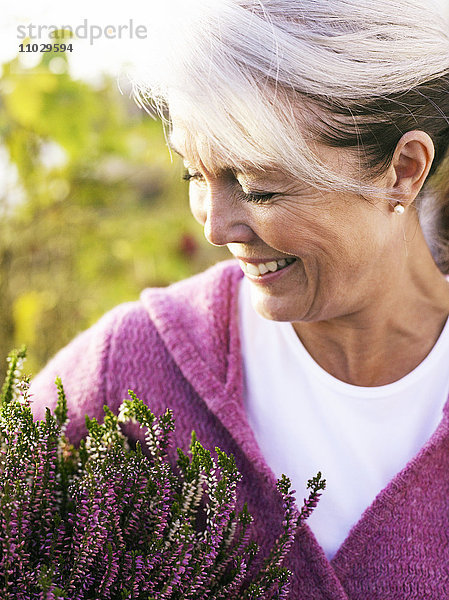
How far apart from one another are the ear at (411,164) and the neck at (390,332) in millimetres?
181

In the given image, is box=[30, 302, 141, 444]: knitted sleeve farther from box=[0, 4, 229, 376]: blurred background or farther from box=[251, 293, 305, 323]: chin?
box=[0, 4, 229, 376]: blurred background

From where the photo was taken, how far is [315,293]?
4.09ft

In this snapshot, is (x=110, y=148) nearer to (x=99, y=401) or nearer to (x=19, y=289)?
(x=19, y=289)

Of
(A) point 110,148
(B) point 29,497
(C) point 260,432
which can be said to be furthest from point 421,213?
(A) point 110,148

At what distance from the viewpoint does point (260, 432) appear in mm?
1407

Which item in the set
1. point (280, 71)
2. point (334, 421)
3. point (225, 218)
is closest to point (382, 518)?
point (334, 421)

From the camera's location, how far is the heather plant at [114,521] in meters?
0.93

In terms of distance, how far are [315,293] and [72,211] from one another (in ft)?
3.93

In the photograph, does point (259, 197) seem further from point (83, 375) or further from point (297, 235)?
point (83, 375)

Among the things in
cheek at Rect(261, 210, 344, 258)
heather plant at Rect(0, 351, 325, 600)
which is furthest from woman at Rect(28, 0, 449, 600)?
heather plant at Rect(0, 351, 325, 600)

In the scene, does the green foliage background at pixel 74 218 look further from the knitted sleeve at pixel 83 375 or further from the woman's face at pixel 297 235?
the woman's face at pixel 297 235

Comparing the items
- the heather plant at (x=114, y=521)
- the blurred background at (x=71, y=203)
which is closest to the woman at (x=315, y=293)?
the heather plant at (x=114, y=521)

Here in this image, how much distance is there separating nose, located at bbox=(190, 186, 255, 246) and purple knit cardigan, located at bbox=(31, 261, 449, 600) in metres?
0.28

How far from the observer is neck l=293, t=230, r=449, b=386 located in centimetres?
140
